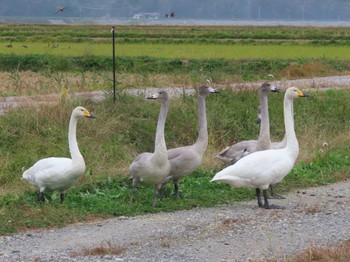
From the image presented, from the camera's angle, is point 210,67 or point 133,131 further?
point 210,67

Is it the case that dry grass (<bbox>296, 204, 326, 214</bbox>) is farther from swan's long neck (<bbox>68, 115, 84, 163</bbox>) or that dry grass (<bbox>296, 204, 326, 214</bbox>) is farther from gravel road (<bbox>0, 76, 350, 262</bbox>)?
swan's long neck (<bbox>68, 115, 84, 163</bbox>)

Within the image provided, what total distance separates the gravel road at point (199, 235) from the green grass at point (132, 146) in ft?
1.48

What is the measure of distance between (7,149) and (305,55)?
94.9 feet

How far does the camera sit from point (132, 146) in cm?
1580

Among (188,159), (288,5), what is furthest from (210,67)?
(288,5)

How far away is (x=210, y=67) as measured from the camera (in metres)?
34.9

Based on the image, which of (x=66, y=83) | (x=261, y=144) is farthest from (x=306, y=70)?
(x=261, y=144)

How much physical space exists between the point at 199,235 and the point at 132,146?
6373 millimetres

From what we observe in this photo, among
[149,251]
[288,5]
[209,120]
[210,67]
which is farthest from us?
[288,5]

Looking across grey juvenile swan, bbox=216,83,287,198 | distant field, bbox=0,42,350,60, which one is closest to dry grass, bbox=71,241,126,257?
grey juvenile swan, bbox=216,83,287,198

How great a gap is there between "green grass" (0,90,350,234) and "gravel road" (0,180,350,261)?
0.45 m

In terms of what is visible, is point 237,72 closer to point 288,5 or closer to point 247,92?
point 247,92

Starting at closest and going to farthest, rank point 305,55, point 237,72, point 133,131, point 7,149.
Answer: point 7,149 → point 133,131 → point 237,72 → point 305,55

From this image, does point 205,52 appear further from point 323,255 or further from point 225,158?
point 323,255
